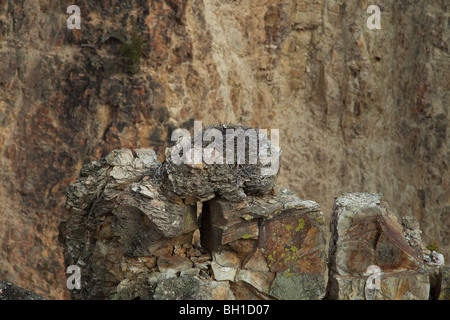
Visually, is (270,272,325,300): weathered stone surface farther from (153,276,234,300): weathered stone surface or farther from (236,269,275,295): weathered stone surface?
(153,276,234,300): weathered stone surface

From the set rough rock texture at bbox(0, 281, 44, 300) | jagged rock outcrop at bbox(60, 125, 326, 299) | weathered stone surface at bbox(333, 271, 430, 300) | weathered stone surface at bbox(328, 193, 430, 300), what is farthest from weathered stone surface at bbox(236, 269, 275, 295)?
rough rock texture at bbox(0, 281, 44, 300)

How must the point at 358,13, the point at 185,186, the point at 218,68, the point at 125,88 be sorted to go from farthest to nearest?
the point at 358,13 → the point at 218,68 → the point at 125,88 → the point at 185,186

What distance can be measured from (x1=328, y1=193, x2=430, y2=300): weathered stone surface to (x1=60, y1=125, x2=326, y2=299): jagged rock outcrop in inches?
10.9

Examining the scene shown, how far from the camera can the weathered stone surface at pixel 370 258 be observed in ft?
30.5

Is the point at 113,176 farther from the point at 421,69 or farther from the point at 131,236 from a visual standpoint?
the point at 421,69

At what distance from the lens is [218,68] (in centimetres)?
2097

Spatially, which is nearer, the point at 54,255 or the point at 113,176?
the point at 113,176

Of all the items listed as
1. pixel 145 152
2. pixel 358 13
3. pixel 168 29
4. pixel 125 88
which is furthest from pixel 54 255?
pixel 358 13

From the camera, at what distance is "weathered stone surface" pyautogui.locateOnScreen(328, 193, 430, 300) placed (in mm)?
9289

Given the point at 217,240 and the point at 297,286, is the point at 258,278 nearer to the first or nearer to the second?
the point at 297,286

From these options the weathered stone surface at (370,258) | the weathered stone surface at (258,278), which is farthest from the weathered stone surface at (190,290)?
the weathered stone surface at (370,258)

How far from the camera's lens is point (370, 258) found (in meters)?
9.41

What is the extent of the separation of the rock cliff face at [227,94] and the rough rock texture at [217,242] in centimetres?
962

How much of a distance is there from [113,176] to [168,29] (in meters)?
10.2
